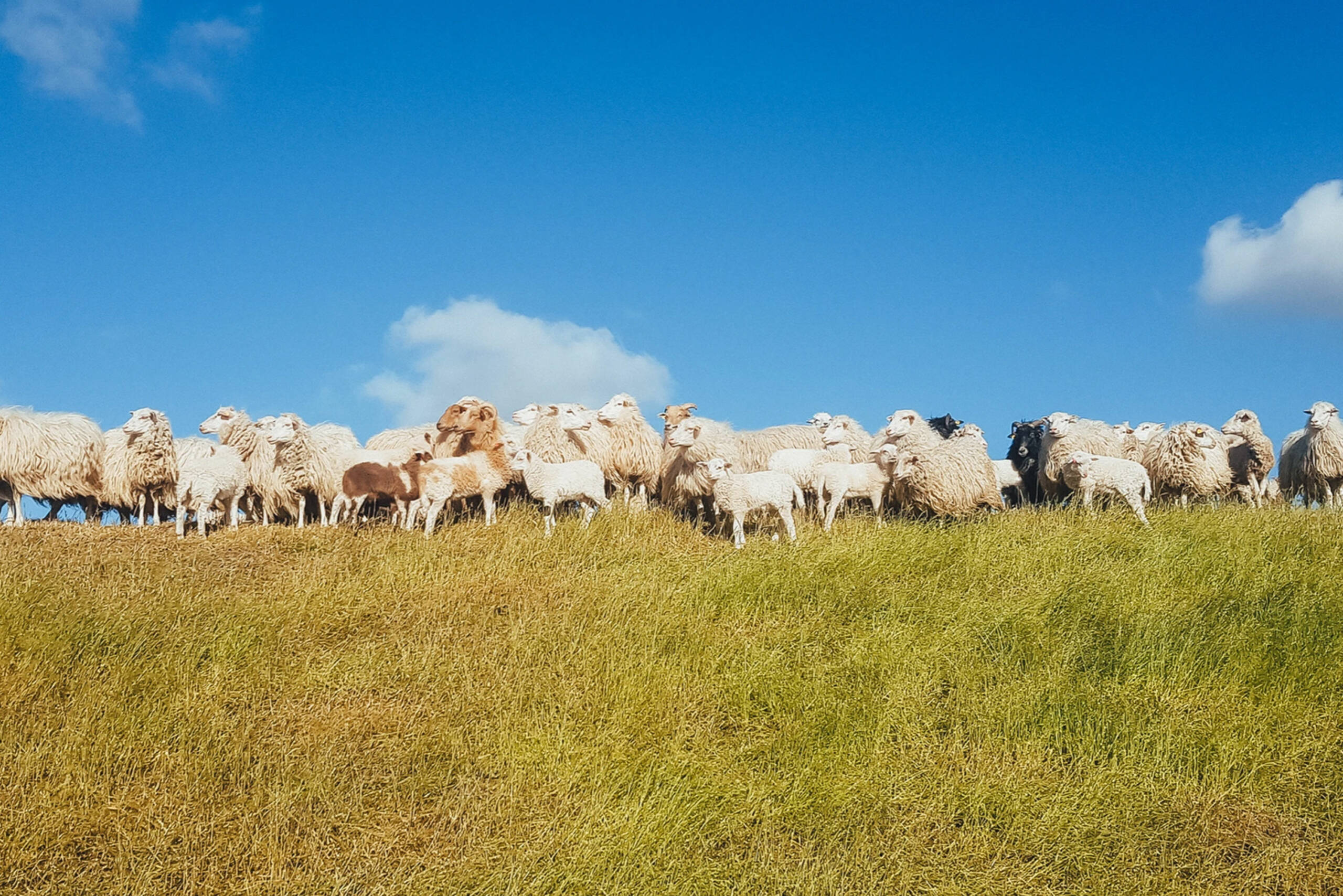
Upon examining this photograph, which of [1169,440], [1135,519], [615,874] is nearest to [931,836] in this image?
[615,874]

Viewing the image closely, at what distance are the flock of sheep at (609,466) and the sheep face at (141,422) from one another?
25mm

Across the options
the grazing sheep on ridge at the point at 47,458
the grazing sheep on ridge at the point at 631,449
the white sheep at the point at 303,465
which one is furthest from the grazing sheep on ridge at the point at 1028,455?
the grazing sheep on ridge at the point at 47,458

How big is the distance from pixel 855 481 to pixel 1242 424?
8869 mm

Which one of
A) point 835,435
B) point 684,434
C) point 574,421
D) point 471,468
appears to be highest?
point 574,421

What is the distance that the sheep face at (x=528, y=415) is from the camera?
1576 centimetres

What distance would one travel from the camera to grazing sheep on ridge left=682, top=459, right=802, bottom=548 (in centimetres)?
1252

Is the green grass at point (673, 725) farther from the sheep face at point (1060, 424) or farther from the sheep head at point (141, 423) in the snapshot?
the sheep face at point (1060, 424)

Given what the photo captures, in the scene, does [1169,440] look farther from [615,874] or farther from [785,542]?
[615,874]

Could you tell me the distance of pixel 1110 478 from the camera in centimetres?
1436

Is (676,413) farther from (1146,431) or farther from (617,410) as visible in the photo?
(1146,431)

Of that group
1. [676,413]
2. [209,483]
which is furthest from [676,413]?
[209,483]

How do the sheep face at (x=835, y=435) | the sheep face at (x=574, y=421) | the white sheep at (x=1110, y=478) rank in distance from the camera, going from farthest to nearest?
the sheep face at (x=835, y=435)
the sheep face at (x=574, y=421)
the white sheep at (x=1110, y=478)

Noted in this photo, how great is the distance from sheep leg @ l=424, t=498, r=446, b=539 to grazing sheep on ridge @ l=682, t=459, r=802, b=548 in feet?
11.4

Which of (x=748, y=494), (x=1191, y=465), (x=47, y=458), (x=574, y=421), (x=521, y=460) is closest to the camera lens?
(x=748, y=494)
